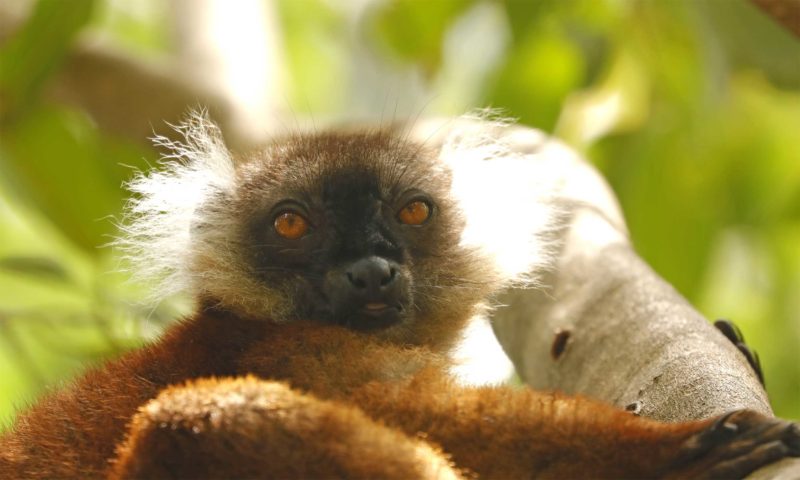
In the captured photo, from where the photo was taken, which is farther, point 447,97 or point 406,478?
point 447,97

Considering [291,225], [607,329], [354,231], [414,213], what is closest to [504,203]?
[414,213]

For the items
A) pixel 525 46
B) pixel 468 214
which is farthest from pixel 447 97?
pixel 468 214

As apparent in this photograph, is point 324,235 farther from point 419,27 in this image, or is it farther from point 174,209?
point 419,27

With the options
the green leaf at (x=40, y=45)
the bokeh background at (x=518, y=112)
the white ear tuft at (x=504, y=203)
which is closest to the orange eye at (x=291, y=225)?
the white ear tuft at (x=504, y=203)

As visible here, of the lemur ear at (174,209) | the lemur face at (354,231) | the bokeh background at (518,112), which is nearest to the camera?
the lemur face at (354,231)

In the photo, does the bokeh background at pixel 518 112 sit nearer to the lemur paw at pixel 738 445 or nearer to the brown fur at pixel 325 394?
the brown fur at pixel 325 394

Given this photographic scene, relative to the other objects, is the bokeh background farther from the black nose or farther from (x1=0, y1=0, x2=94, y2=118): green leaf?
the black nose

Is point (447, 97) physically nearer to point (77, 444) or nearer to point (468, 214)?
point (468, 214)
